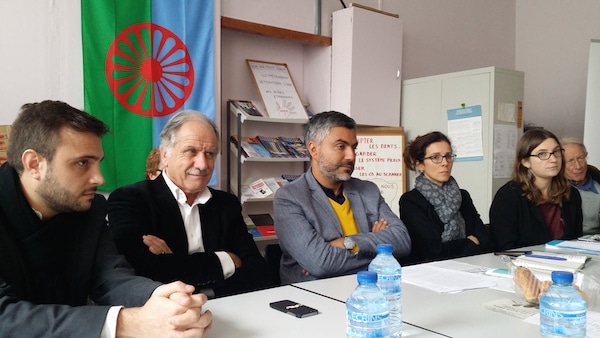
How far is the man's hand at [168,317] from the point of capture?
1204 millimetres

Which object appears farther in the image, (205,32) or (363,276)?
(205,32)

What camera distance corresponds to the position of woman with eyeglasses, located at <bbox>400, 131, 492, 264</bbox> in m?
2.67

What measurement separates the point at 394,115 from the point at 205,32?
6.23 ft

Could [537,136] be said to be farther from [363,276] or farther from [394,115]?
[363,276]

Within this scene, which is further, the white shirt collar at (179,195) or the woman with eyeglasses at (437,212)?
the woman with eyeglasses at (437,212)

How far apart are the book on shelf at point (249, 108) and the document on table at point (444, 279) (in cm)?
224

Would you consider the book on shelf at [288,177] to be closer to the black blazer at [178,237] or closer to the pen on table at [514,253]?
the black blazer at [178,237]

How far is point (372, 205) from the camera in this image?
2.59m

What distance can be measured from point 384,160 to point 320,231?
2353mm

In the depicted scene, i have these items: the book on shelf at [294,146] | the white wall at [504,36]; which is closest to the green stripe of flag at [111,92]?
the white wall at [504,36]

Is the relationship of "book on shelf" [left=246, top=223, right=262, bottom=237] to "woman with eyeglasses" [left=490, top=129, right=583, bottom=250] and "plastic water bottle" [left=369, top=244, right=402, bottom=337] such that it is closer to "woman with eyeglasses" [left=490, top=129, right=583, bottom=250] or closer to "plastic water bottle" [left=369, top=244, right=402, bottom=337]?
"woman with eyeglasses" [left=490, top=129, right=583, bottom=250]

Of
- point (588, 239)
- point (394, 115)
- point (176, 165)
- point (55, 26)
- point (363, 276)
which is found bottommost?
point (588, 239)

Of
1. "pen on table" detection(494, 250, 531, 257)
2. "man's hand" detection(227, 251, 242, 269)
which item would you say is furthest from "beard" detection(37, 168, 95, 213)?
"pen on table" detection(494, 250, 531, 257)

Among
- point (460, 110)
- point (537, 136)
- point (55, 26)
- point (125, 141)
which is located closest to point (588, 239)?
point (537, 136)
